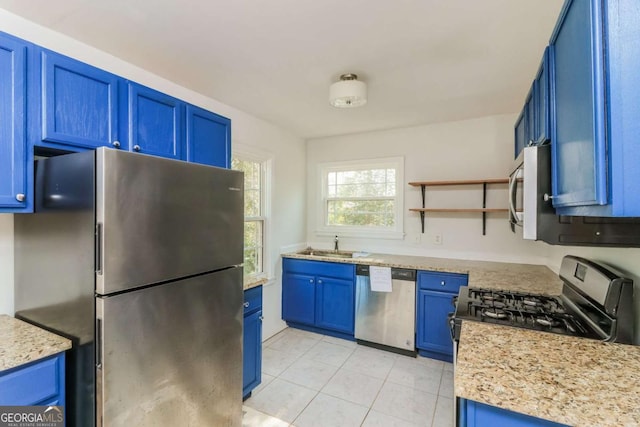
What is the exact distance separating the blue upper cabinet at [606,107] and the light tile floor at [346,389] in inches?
73.1

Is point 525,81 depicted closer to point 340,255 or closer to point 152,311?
point 340,255

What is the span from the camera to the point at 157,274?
135cm

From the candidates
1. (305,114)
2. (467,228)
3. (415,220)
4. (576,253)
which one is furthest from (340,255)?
(576,253)

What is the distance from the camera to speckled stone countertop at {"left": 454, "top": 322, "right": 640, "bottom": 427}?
0.76 metres

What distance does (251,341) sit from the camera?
2.14 meters

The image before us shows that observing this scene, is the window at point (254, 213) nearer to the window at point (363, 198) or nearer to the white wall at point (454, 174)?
the window at point (363, 198)

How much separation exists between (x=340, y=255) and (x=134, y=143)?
2545 millimetres

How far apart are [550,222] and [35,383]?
2.23m

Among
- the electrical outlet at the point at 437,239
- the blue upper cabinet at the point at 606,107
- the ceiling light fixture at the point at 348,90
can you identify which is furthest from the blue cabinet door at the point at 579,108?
the electrical outlet at the point at 437,239

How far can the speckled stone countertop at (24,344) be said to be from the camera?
1125 millimetres

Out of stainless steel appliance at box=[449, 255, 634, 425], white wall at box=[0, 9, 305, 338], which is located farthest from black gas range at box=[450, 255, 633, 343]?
white wall at box=[0, 9, 305, 338]

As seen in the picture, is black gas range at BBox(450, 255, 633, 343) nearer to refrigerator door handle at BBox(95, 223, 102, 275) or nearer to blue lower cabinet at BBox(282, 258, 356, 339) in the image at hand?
blue lower cabinet at BBox(282, 258, 356, 339)

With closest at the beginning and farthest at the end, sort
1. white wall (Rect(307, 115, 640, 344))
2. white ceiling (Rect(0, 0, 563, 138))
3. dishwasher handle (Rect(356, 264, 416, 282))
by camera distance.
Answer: white ceiling (Rect(0, 0, 563, 138))
dishwasher handle (Rect(356, 264, 416, 282))
white wall (Rect(307, 115, 640, 344))

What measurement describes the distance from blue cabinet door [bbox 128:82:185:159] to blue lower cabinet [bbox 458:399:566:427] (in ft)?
6.44
